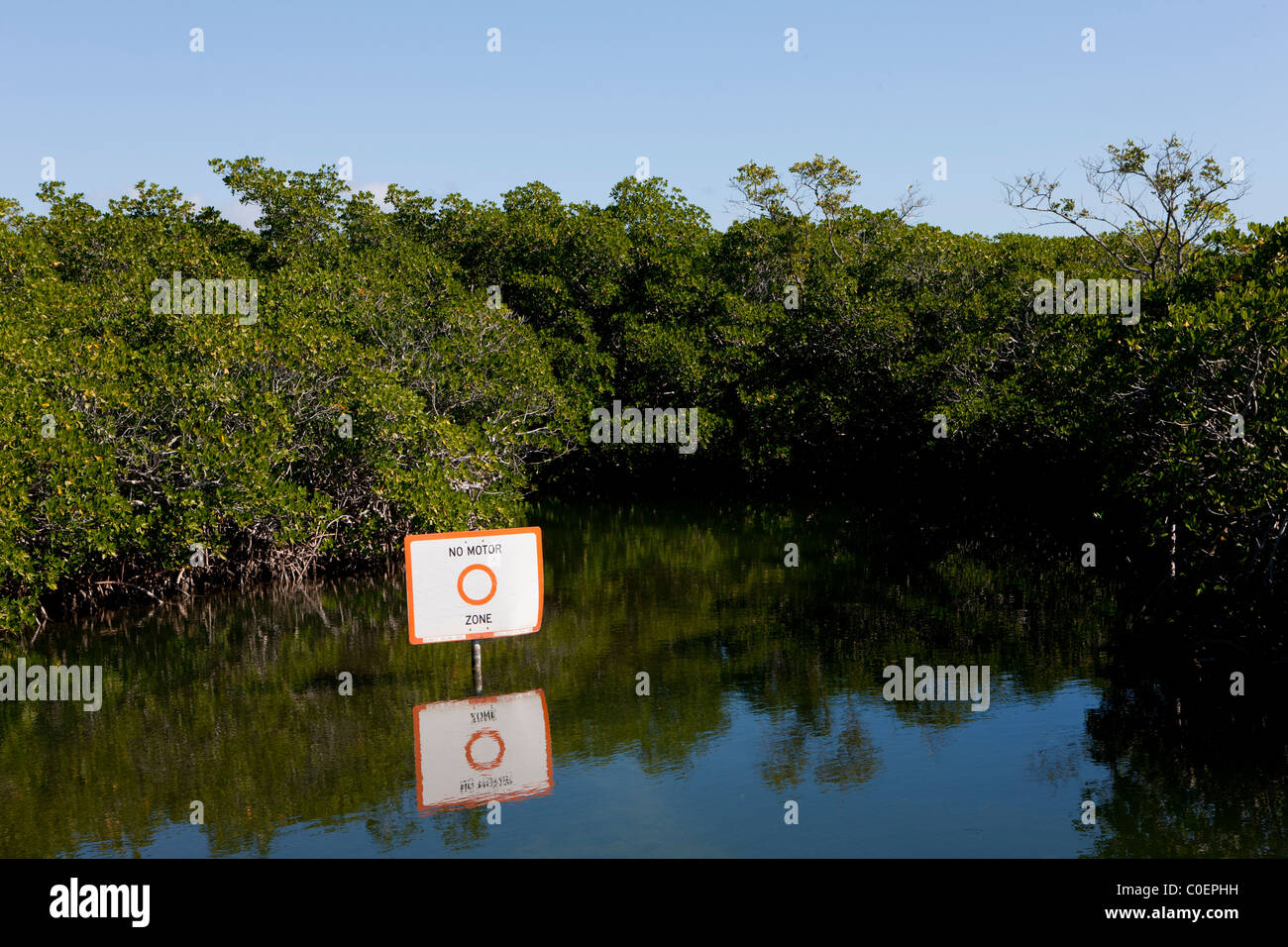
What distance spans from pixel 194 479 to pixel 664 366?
19.0 metres

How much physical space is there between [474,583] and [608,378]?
86.3 feet

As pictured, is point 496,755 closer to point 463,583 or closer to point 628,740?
point 628,740

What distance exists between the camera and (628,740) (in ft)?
47.6

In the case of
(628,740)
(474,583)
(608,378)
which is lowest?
(628,740)

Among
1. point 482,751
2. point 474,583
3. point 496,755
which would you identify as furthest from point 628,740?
point 474,583

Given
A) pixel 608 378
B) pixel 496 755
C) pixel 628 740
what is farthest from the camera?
pixel 608 378

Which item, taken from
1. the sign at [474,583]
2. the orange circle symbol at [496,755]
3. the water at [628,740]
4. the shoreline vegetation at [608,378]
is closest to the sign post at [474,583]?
the sign at [474,583]

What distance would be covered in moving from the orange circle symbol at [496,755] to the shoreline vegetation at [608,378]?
9.55 metres

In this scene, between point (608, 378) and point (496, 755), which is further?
point (608, 378)

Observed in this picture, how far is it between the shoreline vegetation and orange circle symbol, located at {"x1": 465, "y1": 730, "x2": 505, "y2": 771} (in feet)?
31.3

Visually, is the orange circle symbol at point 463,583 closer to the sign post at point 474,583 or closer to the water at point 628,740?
the sign post at point 474,583

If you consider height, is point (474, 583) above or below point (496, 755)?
above

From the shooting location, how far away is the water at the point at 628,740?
11477mm

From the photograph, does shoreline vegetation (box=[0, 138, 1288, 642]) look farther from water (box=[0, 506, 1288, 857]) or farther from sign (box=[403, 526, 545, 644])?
sign (box=[403, 526, 545, 644])
